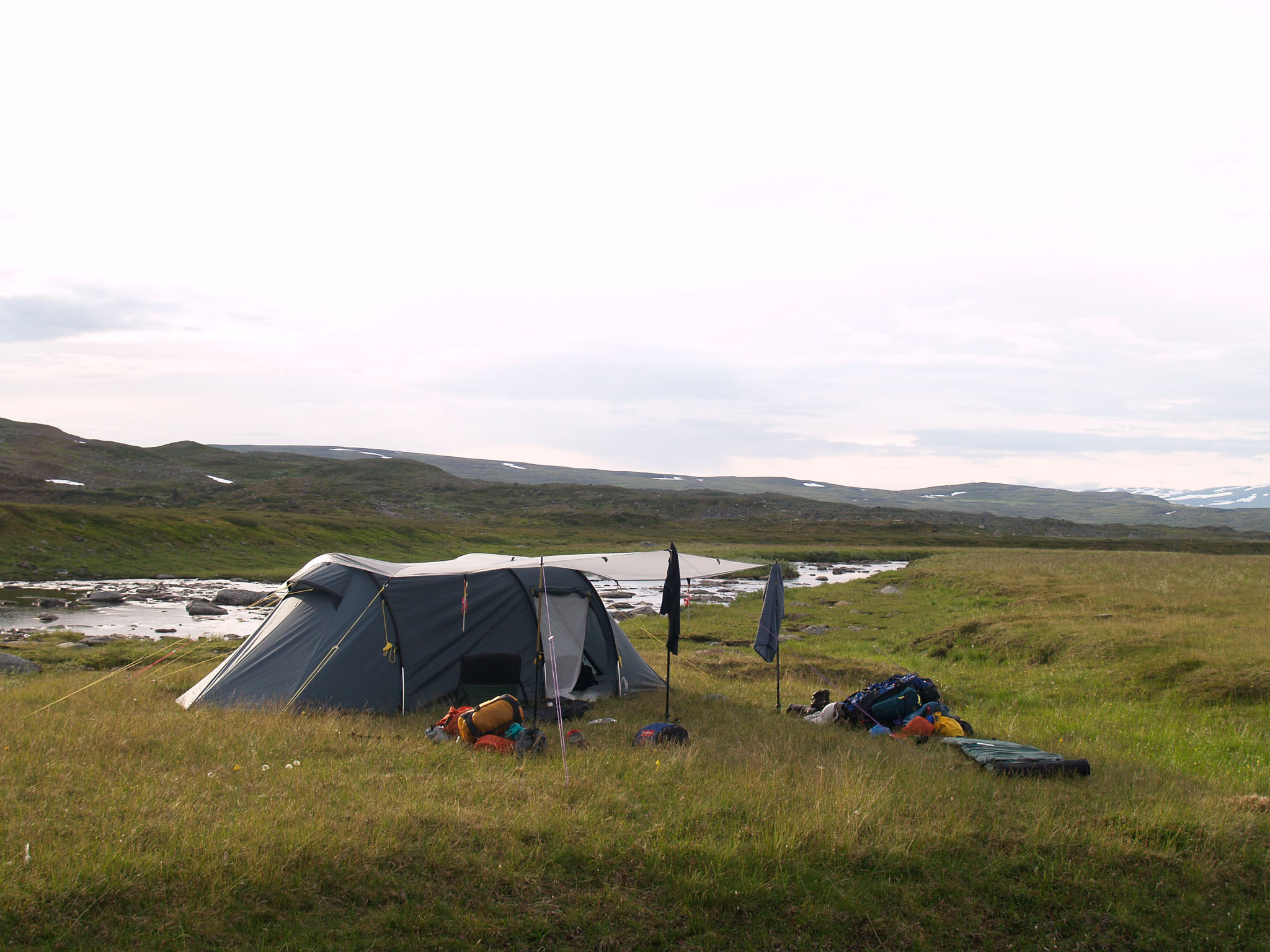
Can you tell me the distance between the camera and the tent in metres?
13.2

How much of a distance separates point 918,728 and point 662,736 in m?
4.04

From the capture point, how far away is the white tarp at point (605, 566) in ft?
43.1

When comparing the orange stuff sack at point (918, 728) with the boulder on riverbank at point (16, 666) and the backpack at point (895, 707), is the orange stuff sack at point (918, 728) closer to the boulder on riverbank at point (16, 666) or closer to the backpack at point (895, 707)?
the backpack at point (895, 707)

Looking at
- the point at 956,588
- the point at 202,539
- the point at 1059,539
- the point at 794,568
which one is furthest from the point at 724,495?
the point at 956,588

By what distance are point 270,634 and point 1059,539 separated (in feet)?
364

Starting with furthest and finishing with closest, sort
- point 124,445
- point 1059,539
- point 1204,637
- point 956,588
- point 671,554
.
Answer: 1. point 124,445
2. point 1059,539
3. point 956,588
4. point 1204,637
5. point 671,554

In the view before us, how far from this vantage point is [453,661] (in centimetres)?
1406

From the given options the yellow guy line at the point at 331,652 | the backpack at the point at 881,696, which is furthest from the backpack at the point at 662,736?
the yellow guy line at the point at 331,652

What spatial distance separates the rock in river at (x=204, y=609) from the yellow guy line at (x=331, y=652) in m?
22.9

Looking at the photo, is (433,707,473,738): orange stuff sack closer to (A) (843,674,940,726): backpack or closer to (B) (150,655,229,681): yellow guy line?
(B) (150,655,229,681): yellow guy line

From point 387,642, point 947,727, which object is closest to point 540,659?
point 387,642

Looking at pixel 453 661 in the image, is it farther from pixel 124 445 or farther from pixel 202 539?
pixel 124 445

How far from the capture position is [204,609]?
32.8 meters

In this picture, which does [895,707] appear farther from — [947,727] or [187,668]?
[187,668]
